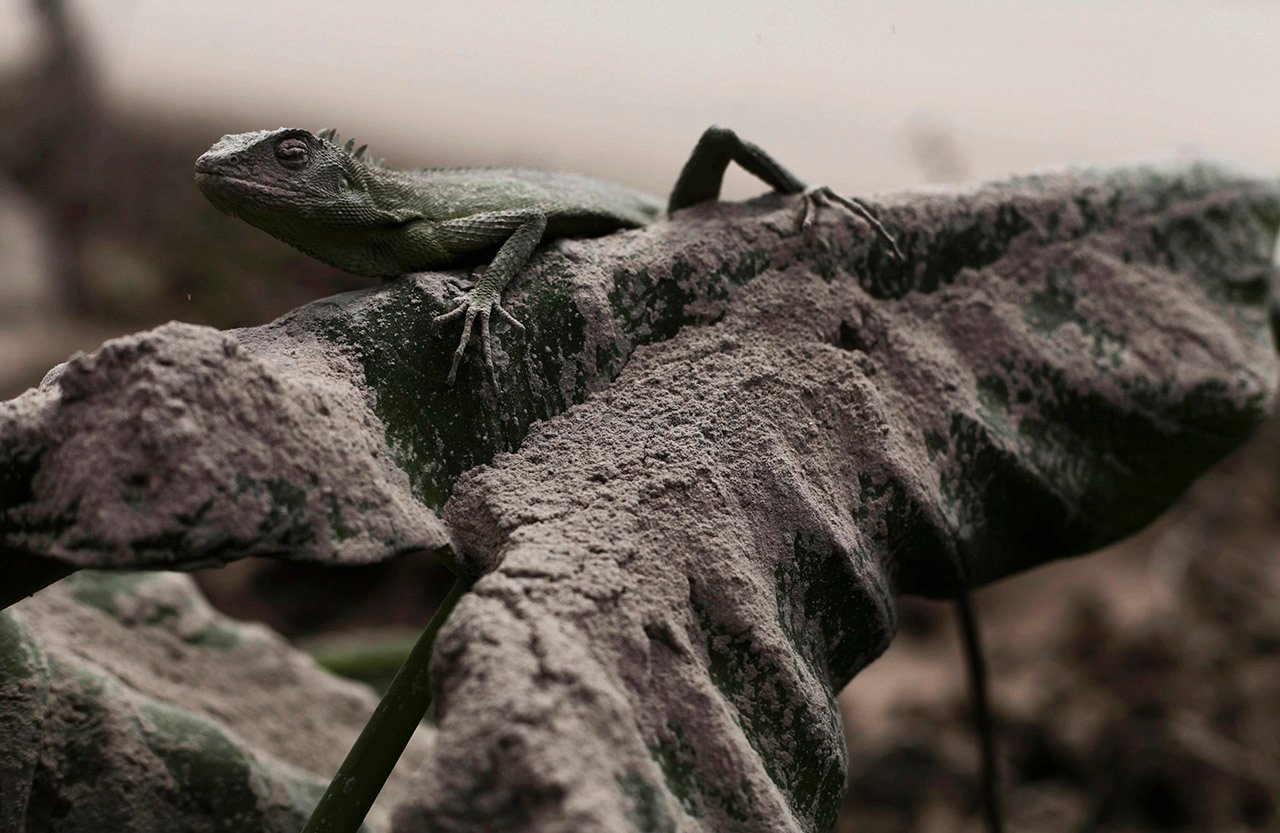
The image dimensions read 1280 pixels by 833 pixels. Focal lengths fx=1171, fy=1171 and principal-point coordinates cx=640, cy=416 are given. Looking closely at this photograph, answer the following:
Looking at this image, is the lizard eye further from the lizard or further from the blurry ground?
the blurry ground

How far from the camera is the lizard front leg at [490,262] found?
1.70 m

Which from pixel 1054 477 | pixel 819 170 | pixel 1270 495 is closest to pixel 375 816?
pixel 1054 477

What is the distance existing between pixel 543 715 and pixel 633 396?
0.67 metres

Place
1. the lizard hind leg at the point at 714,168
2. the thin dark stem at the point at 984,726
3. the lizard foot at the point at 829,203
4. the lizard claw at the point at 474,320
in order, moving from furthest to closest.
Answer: the thin dark stem at the point at 984,726 < the lizard hind leg at the point at 714,168 < the lizard foot at the point at 829,203 < the lizard claw at the point at 474,320

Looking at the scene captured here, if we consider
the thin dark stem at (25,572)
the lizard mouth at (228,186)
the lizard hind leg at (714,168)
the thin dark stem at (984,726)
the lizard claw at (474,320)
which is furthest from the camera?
the thin dark stem at (984,726)

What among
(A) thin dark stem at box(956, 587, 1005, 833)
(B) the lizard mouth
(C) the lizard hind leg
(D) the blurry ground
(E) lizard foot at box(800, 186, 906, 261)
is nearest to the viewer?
(B) the lizard mouth

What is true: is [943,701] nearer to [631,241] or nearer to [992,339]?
[992,339]

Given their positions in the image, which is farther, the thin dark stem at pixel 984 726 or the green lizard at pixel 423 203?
the thin dark stem at pixel 984 726

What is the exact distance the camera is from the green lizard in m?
1.89

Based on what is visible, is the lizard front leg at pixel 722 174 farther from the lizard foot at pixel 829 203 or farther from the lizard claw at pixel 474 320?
the lizard claw at pixel 474 320

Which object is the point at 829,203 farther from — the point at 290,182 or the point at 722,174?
the point at 290,182

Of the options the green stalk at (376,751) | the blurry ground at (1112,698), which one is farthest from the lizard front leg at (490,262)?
the blurry ground at (1112,698)

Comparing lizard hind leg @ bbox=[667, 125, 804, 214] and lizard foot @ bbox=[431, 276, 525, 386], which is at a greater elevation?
lizard hind leg @ bbox=[667, 125, 804, 214]

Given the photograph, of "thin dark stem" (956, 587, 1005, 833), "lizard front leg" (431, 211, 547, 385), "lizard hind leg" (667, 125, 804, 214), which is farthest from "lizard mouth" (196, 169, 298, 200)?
"thin dark stem" (956, 587, 1005, 833)
